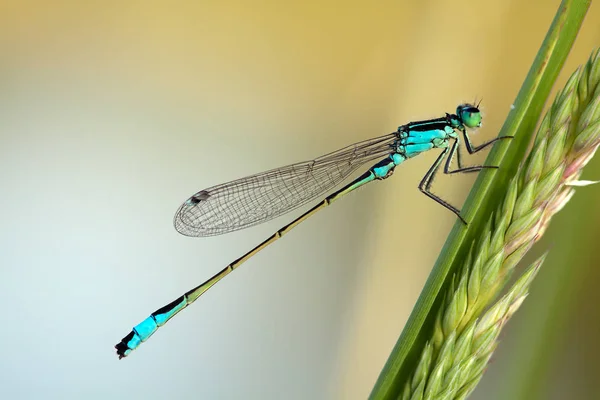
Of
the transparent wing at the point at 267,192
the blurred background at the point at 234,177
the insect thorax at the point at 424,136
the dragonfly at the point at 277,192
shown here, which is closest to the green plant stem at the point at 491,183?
the insect thorax at the point at 424,136

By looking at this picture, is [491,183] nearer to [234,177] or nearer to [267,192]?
[267,192]

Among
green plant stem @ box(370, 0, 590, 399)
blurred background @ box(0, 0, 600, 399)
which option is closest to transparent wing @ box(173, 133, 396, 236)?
blurred background @ box(0, 0, 600, 399)

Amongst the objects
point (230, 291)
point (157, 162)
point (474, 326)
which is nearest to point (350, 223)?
point (230, 291)

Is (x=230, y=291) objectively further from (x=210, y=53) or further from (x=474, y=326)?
(x=474, y=326)

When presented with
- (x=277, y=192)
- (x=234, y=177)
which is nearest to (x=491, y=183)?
(x=277, y=192)

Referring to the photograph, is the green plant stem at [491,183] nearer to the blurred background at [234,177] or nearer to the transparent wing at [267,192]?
the transparent wing at [267,192]

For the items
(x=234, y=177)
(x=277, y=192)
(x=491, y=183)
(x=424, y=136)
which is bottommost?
(x=491, y=183)

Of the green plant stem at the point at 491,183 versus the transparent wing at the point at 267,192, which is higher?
the transparent wing at the point at 267,192

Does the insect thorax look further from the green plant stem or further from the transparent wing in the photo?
the green plant stem
